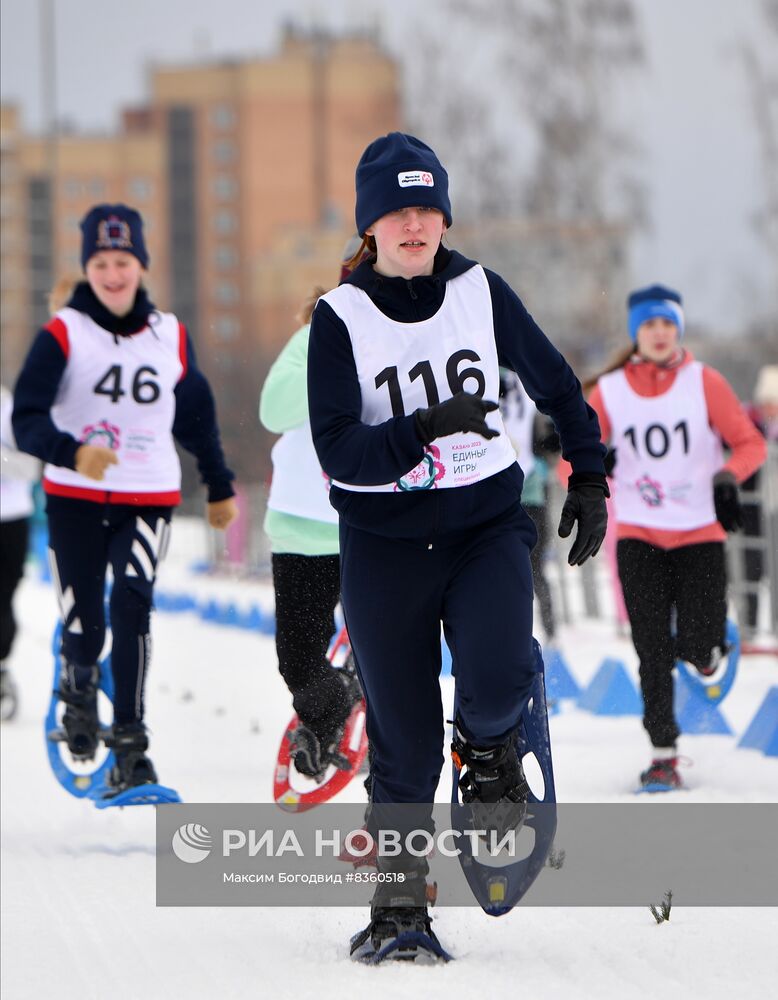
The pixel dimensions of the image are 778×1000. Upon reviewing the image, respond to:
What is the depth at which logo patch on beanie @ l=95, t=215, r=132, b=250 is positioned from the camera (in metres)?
6.13

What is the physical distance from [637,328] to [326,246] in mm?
65436

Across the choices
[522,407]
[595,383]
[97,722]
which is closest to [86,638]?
[97,722]

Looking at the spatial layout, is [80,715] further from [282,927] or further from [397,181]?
[397,181]

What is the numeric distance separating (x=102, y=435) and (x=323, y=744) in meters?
1.39

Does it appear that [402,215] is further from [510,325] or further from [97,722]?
[97,722]

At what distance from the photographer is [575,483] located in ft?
13.5

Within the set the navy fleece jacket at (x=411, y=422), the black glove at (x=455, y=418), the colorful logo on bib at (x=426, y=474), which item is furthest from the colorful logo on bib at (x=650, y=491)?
the black glove at (x=455, y=418)

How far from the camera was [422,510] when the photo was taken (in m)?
3.80

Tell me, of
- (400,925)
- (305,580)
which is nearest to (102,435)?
(305,580)

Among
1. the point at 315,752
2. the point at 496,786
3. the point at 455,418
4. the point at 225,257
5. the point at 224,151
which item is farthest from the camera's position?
the point at 224,151

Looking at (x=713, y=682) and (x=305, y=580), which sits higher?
(x=305, y=580)

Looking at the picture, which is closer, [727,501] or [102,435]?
[102,435]

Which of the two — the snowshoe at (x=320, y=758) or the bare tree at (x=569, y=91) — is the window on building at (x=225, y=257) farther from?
the snowshoe at (x=320, y=758)

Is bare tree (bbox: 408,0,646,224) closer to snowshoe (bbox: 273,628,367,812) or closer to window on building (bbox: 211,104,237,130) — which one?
snowshoe (bbox: 273,628,367,812)
